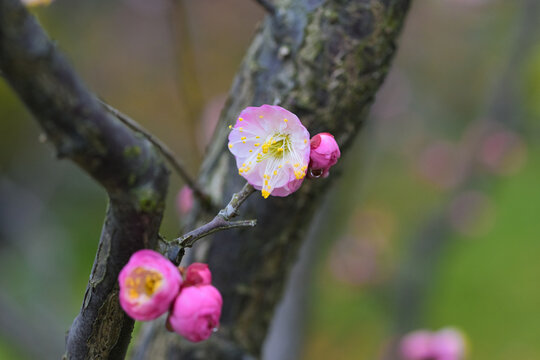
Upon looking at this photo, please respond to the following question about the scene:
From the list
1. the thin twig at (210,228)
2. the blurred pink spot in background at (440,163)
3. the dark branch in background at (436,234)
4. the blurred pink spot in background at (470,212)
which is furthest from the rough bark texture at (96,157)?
the blurred pink spot in background at (440,163)

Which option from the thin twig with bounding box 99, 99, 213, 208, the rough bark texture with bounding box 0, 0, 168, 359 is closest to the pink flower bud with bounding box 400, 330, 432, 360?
the thin twig with bounding box 99, 99, 213, 208

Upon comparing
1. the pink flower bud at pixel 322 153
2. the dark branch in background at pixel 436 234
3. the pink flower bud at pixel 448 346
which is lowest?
the dark branch in background at pixel 436 234

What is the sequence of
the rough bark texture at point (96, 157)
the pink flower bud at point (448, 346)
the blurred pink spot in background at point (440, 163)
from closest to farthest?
the rough bark texture at point (96, 157), the pink flower bud at point (448, 346), the blurred pink spot in background at point (440, 163)

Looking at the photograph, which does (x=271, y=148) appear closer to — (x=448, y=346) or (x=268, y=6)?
(x=268, y=6)

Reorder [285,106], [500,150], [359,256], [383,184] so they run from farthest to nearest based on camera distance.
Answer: [383,184]
[359,256]
[500,150]
[285,106]

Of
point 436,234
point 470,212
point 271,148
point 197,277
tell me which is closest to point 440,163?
point 470,212

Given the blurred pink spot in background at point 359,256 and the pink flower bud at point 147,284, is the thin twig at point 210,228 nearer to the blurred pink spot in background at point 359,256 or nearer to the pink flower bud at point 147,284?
A: the pink flower bud at point 147,284
